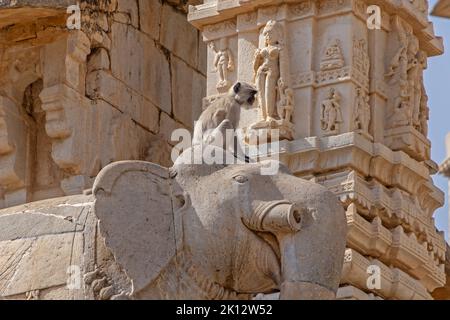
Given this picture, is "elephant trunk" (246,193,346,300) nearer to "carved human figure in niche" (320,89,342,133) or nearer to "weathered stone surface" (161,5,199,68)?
"carved human figure in niche" (320,89,342,133)

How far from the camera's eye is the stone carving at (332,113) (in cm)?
1666

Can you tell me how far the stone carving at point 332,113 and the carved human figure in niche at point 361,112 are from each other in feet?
0.36

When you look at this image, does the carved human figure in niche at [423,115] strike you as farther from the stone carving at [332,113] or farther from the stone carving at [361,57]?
the stone carving at [332,113]

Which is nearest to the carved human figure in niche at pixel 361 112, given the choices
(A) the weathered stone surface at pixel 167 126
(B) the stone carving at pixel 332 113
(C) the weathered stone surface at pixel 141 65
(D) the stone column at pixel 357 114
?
(D) the stone column at pixel 357 114

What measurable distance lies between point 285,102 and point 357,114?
1.45 ft

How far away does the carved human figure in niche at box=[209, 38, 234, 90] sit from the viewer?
17078mm

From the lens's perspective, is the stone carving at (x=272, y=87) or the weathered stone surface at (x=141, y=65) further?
the weathered stone surface at (x=141, y=65)

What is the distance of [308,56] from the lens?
16859mm

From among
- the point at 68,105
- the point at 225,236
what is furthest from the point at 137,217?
the point at 68,105

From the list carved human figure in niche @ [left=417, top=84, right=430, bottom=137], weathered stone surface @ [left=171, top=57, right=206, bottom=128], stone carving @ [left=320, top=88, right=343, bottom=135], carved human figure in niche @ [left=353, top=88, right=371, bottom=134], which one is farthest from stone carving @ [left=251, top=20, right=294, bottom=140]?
weathered stone surface @ [left=171, top=57, right=206, bottom=128]

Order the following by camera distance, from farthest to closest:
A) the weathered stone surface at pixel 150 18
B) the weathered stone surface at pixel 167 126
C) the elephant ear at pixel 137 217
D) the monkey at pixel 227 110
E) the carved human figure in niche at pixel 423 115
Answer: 1. the weathered stone surface at pixel 150 18
2. the weathered stone surface at pixel 167 126
3. the carved human figure in niche at pixel 423 115
4. the monkey at pixel 227 110
5. the elephant ear at pixel 137 217
